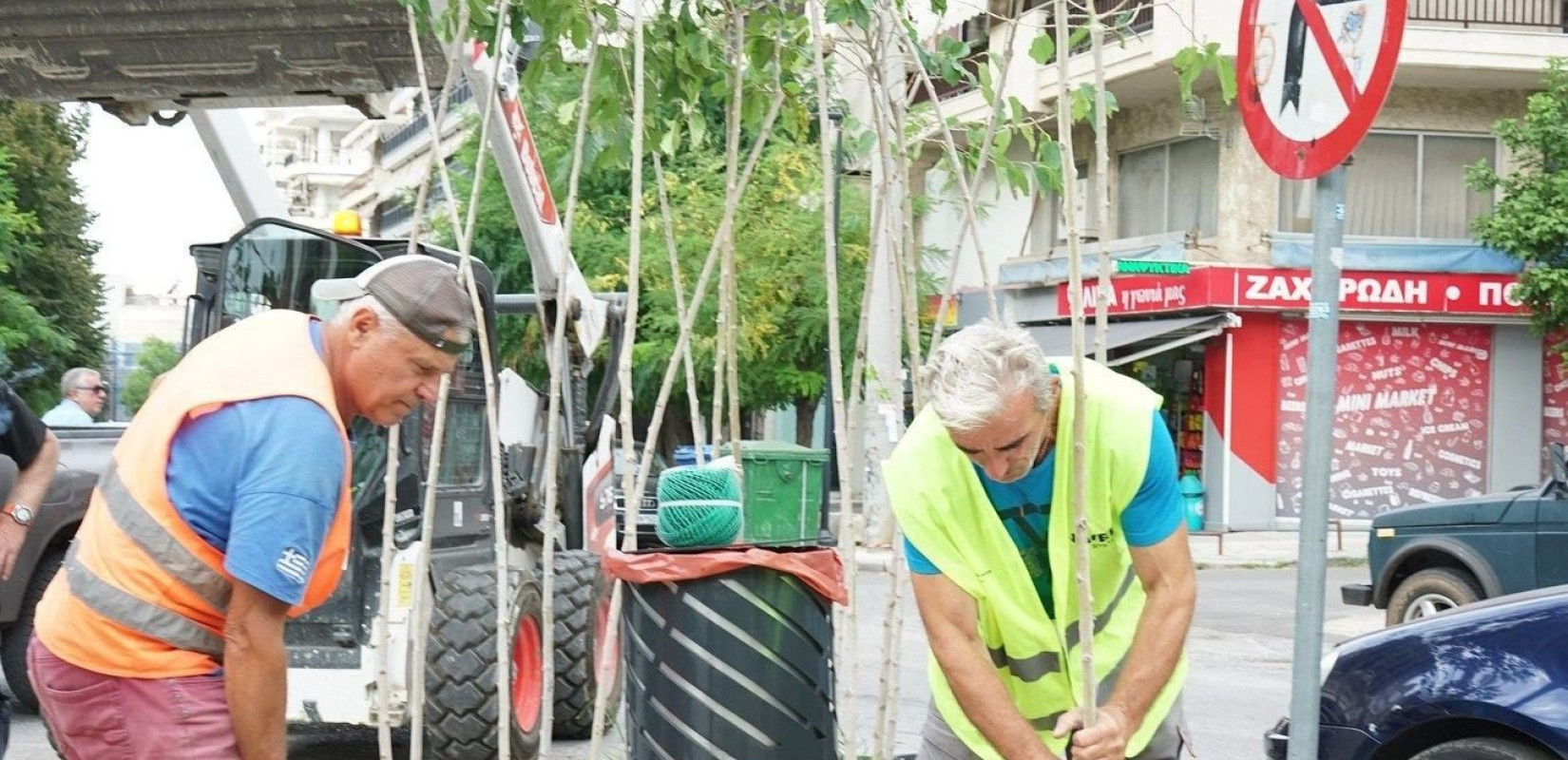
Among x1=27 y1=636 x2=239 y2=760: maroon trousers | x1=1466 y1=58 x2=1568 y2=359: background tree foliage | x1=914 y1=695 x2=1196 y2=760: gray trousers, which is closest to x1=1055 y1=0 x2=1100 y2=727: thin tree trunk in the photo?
x1=914 y1=695 x2=1196 y2=760: gray trousers

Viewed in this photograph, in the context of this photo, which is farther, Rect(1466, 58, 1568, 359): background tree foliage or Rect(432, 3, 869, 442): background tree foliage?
Rect(432, 3, 869, 442): background tree foliage

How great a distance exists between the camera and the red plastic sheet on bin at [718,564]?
3.91m

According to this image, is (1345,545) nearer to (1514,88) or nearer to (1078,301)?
(1514,88)

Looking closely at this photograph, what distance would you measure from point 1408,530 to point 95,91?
330 inches

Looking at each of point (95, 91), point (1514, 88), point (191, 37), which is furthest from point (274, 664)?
point (1514, 88)

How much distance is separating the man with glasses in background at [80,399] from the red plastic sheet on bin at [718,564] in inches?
359

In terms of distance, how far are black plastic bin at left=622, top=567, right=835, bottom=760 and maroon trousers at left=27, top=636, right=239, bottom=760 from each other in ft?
3.35

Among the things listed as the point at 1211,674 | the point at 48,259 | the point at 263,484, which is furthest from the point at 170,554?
the point at 48,259

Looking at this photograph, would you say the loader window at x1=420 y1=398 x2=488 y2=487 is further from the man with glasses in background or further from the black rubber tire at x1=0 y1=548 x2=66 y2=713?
the man with glasses in background

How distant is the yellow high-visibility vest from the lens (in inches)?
140

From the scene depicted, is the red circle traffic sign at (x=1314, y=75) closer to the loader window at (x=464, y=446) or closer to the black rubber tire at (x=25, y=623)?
the loader window at (x=464, y=446)

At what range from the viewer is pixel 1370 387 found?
25.2 meters

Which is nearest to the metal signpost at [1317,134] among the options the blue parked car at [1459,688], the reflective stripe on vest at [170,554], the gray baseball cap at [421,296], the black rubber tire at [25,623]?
the blue parked car at [1459,688]

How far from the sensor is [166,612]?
10.2 ft
